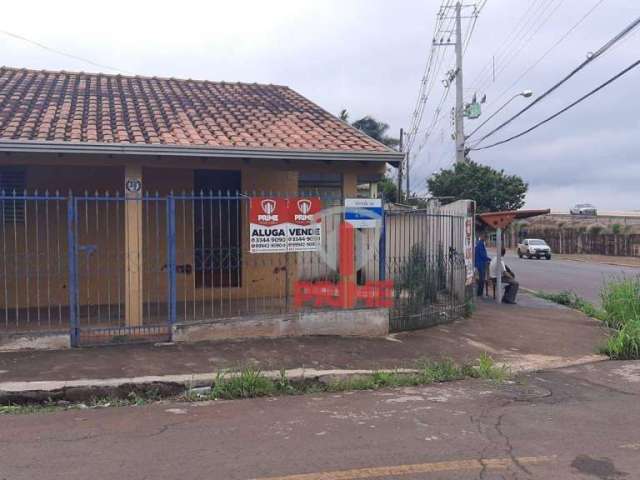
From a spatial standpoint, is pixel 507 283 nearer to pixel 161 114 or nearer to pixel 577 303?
pixel 577 303

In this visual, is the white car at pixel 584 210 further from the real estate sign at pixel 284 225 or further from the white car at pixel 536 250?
the real estate sign at pixel 284 225

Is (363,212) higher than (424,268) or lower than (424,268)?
higher

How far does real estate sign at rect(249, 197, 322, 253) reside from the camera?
27.8 ft

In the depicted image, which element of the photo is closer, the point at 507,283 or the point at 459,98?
the point at 507,283

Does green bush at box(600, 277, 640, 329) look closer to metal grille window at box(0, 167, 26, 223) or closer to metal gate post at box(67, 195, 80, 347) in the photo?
metal gate post at box(67, 195, 80, 347)

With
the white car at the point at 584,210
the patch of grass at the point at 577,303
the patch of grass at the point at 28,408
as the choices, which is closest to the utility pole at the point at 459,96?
the patch of grass at the point at 577,303

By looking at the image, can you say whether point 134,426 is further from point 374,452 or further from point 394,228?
point 394,228

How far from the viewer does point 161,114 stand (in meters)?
10.1

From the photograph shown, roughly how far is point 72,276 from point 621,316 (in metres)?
8.94

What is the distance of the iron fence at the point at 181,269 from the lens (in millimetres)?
8352

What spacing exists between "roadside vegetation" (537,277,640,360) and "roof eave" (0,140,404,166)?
4249 mm

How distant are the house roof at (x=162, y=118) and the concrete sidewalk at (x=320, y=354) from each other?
2786 mm

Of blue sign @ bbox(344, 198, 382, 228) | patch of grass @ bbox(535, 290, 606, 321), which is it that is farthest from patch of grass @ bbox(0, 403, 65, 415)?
patch of grass @ bbox(535, 290, 606, 321)

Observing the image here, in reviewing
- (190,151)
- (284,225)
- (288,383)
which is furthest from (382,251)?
(190,151)
